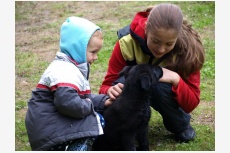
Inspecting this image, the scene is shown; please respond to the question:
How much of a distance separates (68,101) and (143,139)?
1.10 meters

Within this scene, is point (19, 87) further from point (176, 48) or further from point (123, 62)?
point (176, 48)

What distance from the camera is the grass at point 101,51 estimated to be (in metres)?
5.65

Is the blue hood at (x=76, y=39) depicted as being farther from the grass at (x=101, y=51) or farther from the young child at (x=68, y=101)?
the grass at (x=101, y=51)

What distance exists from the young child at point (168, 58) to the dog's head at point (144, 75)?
0.18 m

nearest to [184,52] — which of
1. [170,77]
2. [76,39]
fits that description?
[170,77]

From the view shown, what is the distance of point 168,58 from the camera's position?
5.12 meters

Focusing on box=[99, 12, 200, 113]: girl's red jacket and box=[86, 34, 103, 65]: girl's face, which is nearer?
box=[86, 34, 103, 65]: girl's face

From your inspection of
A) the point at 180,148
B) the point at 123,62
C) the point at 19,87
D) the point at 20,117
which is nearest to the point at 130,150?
the point at 180,148

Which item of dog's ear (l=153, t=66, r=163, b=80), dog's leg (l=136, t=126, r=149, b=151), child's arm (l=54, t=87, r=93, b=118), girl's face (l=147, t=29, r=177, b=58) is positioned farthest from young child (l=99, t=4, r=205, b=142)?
child's arm (l=54, t=87, r=93, b=118)

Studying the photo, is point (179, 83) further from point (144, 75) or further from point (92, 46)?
point (92, 46)

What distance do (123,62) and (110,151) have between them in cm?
119

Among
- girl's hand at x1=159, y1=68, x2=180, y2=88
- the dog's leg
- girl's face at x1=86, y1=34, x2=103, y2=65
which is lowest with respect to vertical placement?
the dog's leg

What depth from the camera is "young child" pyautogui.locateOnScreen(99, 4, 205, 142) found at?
15.1ft

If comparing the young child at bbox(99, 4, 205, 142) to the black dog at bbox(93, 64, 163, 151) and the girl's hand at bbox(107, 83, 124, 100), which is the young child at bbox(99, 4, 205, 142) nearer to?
the girl's hand at bbox(107, 83, 124, 100)
